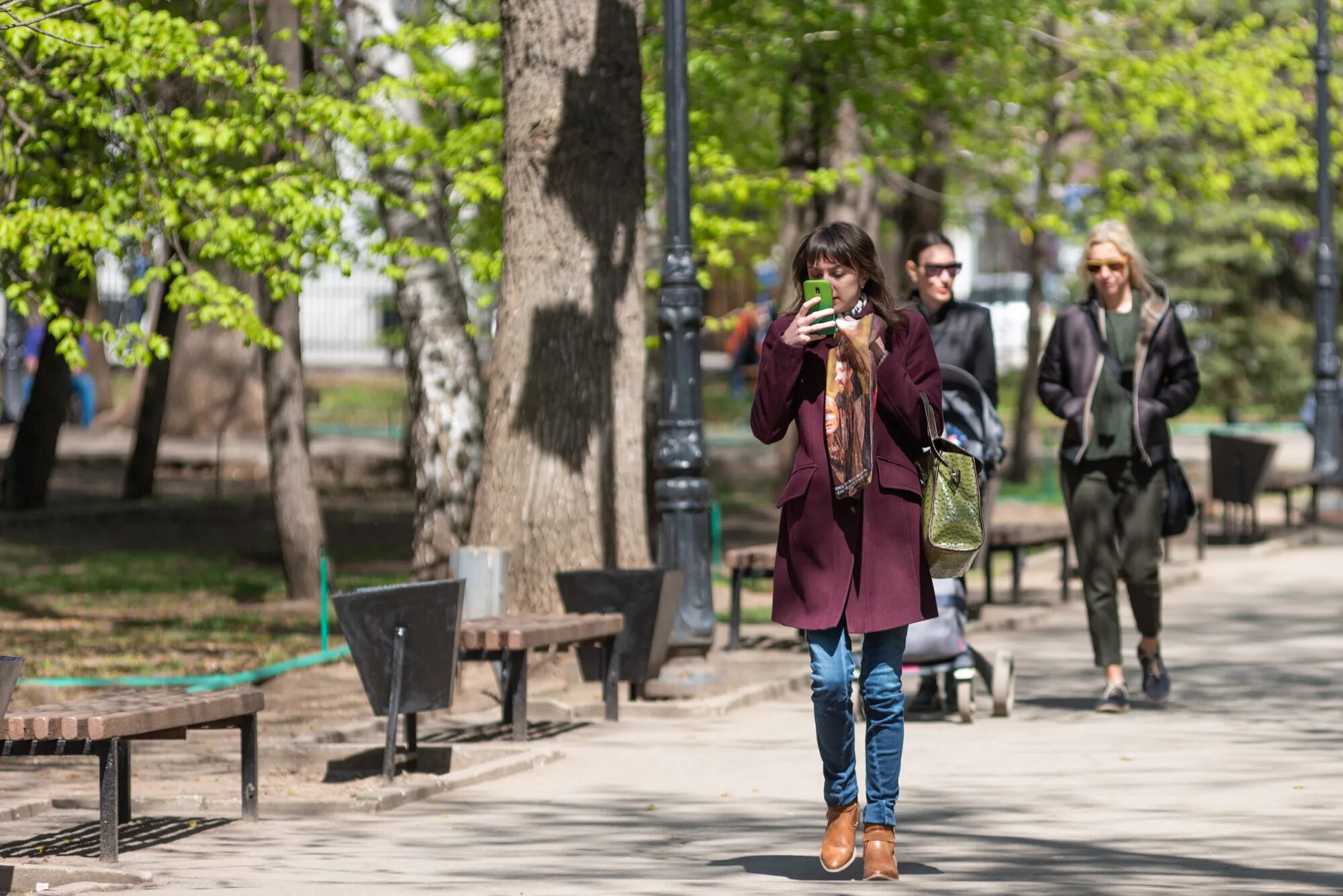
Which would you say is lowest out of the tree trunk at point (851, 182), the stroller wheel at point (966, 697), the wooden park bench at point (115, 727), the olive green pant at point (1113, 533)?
the stroller wheel at point (966, 697)

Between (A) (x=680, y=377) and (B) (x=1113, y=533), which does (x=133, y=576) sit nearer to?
(A) (x=680, y=377)

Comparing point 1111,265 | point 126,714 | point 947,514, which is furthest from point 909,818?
point 1111,265

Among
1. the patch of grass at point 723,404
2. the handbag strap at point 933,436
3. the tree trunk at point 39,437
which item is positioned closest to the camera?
the handbag strap at point 933,436

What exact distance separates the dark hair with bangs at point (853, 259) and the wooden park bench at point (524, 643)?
116 inches

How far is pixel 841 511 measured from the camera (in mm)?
6434

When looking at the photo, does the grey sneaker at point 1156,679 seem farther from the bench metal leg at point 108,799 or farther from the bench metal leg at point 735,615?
the bench metal leg at point 108,799

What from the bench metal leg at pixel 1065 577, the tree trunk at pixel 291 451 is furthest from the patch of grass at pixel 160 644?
the bench metal leg at pixel 1065 577

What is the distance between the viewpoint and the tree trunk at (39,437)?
20797 millimetres

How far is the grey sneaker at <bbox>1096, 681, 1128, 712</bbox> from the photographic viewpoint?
9969 millimetres

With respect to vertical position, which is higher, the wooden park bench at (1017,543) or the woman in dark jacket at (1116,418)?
the woman in dark jacket at (1116,418)

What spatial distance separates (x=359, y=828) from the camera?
763 centimetres

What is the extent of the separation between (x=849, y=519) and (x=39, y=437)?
53.6ft

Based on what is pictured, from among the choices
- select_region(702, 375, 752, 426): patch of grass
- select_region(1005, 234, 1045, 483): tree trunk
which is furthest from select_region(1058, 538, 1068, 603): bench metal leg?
select_region(702, 375, 752, 426): patch of grass

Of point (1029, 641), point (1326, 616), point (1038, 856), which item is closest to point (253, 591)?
point (1029, 641)
